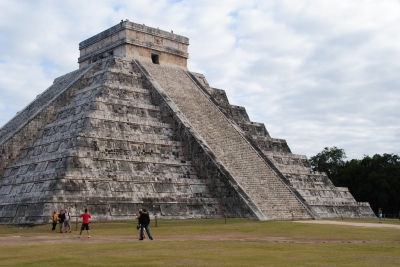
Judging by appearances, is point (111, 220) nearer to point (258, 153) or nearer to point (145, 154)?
point (145, 154)

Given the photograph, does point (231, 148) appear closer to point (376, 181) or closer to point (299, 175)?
point (299, 175)

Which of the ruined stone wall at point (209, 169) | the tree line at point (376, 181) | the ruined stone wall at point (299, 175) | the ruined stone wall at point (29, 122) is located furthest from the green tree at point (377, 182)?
the ruined stone wall at point (29, 122)

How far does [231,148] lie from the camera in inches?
1060

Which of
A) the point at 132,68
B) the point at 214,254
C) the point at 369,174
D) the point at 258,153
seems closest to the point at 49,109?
the point at 132,68

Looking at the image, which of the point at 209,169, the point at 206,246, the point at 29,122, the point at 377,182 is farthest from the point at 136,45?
the point at 377,182

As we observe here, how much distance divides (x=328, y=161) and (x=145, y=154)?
3602cm

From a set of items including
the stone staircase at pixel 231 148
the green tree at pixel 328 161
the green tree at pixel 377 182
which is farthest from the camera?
the green tree at pixel 328 161

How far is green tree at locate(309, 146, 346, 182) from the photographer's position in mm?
55906

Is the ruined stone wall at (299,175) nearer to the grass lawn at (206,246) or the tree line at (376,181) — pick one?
the grass lawn at (206,246)

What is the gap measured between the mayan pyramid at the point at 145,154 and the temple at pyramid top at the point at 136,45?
83mm

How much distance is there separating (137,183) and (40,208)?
425cm

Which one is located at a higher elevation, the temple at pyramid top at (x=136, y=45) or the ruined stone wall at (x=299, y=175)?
the temple at pyramid top at (x=136, y=45)

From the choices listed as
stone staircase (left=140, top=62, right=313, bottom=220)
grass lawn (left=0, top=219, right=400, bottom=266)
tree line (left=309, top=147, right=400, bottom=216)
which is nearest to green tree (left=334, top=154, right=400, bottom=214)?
tree line (left=309, top=147, right=400, bottom=216)

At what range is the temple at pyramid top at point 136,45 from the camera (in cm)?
3167
